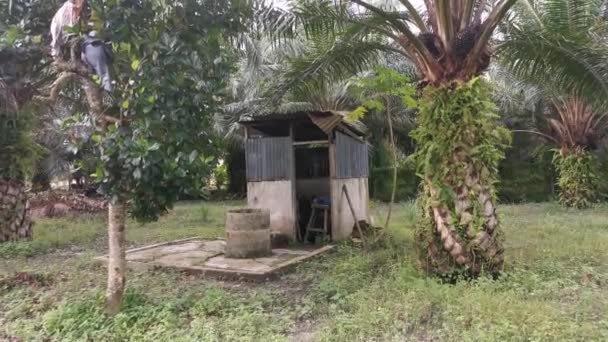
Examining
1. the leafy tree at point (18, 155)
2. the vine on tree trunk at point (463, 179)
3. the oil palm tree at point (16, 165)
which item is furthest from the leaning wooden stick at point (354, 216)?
the oil palm tree at point (16, 165)

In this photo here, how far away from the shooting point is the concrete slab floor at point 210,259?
689 centimetres

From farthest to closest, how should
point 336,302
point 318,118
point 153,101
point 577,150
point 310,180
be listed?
point 577,150, point 310,180, point 318,118, point 336,302, point 153,101

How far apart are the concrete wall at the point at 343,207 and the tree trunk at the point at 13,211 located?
6076 millimetres

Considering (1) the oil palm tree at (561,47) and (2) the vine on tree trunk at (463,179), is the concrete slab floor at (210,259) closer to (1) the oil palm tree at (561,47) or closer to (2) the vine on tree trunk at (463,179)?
(2) the vine on tree trunk at (463,179)

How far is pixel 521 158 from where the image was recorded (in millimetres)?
18031

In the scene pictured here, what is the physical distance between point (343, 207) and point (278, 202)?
4.13ft

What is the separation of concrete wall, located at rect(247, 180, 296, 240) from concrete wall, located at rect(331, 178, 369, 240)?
779 mm

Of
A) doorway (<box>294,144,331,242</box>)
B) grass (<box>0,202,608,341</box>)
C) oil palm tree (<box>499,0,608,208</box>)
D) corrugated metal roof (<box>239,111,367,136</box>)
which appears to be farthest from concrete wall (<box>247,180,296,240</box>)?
oil palm tree (<box>499,0,608,208</box>)

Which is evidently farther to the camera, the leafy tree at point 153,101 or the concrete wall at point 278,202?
the concrete wall at point 278,202

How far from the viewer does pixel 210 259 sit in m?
7.84

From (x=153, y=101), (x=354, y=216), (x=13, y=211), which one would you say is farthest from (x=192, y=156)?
(x=13, y=211)

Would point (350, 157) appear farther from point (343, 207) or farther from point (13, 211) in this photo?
point (13, 211)

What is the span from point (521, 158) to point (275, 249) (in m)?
12.6

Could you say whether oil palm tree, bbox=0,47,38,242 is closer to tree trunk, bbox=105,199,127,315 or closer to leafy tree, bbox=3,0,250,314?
leafy tree, bbox=3,0,250,314
